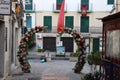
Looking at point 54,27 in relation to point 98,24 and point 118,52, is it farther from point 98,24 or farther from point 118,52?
point 118,52

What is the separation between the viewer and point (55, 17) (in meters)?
49.3

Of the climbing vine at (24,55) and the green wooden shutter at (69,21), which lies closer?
the climbing vine at (24,55)

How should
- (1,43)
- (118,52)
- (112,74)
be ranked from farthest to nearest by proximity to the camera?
(1,43), (112,74), (118,52)

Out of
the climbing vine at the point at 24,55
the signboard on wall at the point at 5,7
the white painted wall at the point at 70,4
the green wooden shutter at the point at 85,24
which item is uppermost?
the white painted wall at the point at 70,4

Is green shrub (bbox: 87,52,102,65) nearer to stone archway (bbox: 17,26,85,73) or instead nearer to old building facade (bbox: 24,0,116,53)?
stone archway (bbox: 17,26,85,73)

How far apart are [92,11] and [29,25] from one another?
7.88 m

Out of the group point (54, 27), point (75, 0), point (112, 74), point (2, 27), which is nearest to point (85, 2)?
point (75, 0)

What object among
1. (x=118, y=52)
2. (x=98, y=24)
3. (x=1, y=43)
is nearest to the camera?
(x=118, y=52)

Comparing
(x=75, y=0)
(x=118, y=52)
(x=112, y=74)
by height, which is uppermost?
(x=75, y=0)

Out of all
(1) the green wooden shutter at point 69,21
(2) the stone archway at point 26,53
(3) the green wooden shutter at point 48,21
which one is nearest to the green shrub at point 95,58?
(2) the stone archway at point 26,53

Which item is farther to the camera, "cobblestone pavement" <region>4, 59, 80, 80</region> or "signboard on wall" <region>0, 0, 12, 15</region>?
"cobblestone pavement" <region>4, 59, 80, 80</region>

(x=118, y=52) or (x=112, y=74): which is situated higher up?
(x=118, y=52)

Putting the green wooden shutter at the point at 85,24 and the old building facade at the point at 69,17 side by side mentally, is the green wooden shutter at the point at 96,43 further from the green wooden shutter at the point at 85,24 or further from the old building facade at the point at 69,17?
the green wooden shutter at the point at 85,24

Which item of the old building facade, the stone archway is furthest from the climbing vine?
the old building facade
